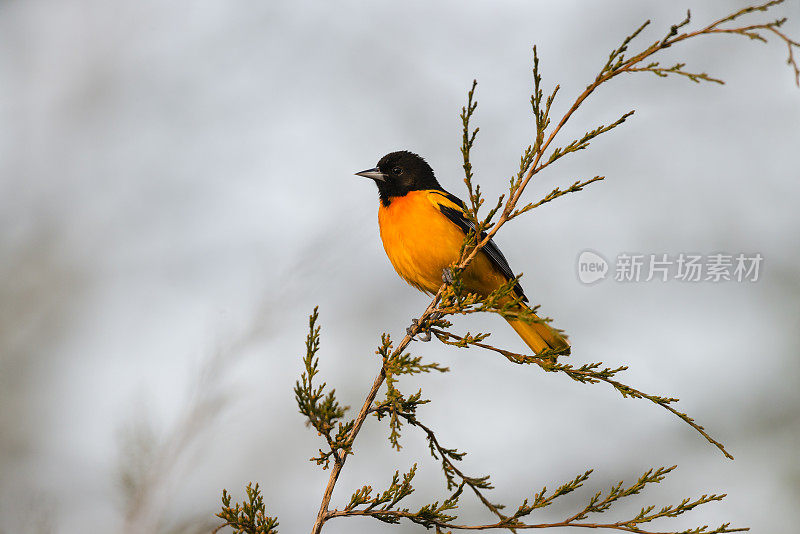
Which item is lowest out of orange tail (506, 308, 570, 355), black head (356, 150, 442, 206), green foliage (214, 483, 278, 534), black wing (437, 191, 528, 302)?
green foliage (214, 483, 278, 534)

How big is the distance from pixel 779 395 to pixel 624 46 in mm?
7473

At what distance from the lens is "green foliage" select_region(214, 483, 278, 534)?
215 centimetres

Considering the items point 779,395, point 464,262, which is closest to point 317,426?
point 464,262

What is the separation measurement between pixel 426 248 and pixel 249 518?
2.06 metres

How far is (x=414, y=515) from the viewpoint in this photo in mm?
2273

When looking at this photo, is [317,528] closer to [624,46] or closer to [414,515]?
[414,515]

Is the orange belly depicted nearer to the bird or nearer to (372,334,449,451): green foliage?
the bird

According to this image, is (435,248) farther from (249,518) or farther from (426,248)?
(249,518)

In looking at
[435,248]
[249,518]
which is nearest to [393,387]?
[249,518]

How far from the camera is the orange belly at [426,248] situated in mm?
3947

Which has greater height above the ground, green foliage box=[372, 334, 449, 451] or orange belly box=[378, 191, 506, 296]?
orange belly box=[378, 191, 506, 296]

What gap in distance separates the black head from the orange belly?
1.00 feet

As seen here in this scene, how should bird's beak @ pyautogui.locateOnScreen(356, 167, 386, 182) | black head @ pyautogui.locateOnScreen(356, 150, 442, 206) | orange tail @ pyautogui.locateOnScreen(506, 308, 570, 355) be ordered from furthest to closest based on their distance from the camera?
bird's beak @ pyautogui.locateOnScreen(356, 167, 386, 182) → black head @ pyautogui.locateOnScreen(356, 150, 442, 206) → orange tail @ pyautogui.locateOnScreen(506, 308, 570, 355)

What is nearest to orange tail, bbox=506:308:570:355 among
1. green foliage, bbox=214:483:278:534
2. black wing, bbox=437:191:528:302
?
black wing, bbox=437:191:528:302
